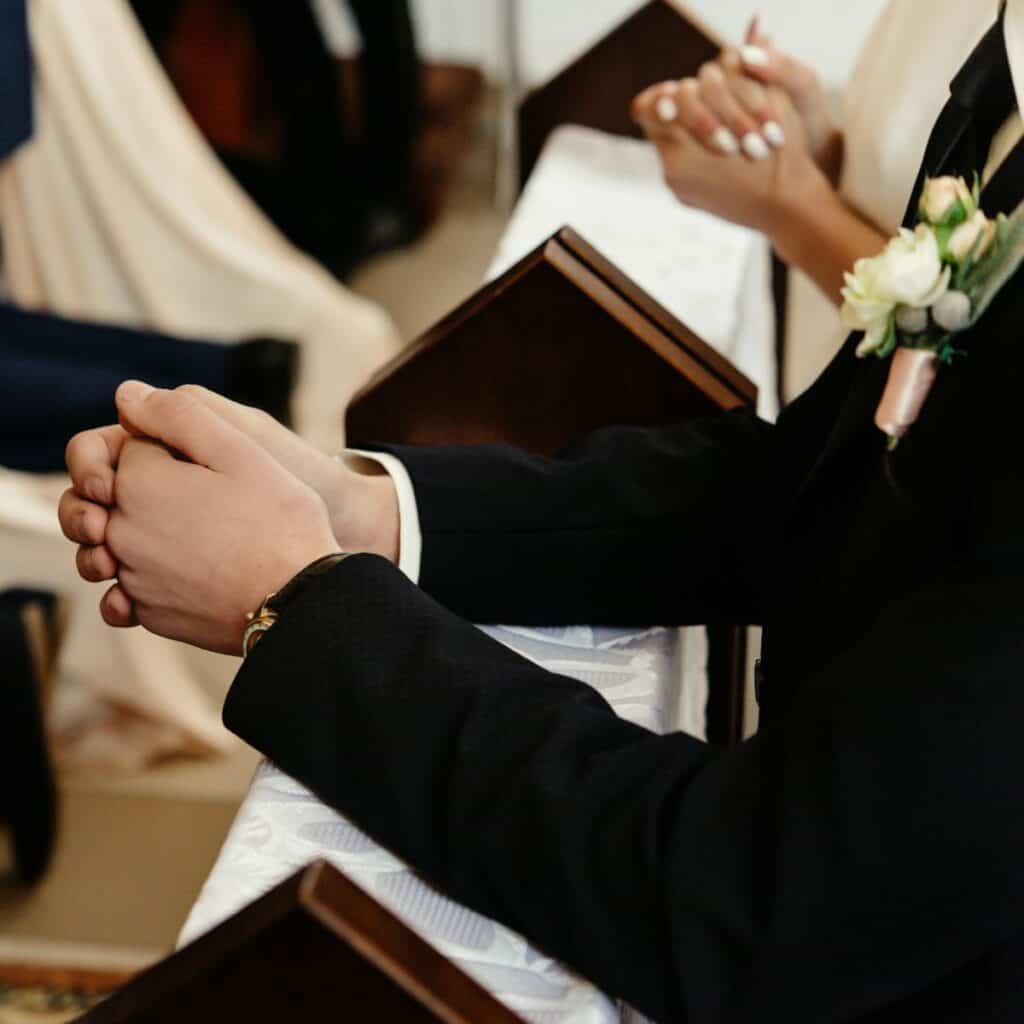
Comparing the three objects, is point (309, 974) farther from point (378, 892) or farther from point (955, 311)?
point (955, 311)

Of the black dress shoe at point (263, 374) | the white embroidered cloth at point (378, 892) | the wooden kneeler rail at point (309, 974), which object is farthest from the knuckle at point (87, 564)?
the black dress shoe at point (263, 374)

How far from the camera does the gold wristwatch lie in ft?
1.91

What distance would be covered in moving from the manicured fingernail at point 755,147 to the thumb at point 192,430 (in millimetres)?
518

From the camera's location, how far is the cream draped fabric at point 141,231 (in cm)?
176

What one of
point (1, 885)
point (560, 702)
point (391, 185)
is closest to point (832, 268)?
point (560, 702)

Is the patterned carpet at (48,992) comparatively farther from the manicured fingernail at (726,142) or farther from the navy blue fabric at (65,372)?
the manicured fingernail at (726,142)

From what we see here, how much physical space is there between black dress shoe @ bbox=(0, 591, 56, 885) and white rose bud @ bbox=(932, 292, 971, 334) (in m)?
1.10

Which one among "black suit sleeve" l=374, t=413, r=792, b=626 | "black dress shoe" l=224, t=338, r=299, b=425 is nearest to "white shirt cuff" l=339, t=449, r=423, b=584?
"black suit sleeve" l=374, t=413, r=792, b=626

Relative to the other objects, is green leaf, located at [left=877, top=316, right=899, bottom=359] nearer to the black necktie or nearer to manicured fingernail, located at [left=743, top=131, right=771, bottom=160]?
the black necktie

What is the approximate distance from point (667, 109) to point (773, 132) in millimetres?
86

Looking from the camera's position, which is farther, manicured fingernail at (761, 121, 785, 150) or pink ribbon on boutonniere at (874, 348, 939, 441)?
manicured fingernail at (761, 121, 785, 150)

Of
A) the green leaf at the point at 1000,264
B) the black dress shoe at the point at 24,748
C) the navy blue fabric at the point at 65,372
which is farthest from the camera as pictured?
the navy blue fabric at the point at 65,372

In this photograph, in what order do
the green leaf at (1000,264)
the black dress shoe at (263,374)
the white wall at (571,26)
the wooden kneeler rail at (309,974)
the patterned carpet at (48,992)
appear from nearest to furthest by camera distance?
the wooden kneeler rail at (309,974)
the green leaf at (1000,264)
the patterned carpet at (48,992)
the black dress shoe at (263,374)
the white wall at (571,26)

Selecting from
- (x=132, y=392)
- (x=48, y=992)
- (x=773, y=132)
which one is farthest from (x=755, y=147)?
(x=48, y=992)
